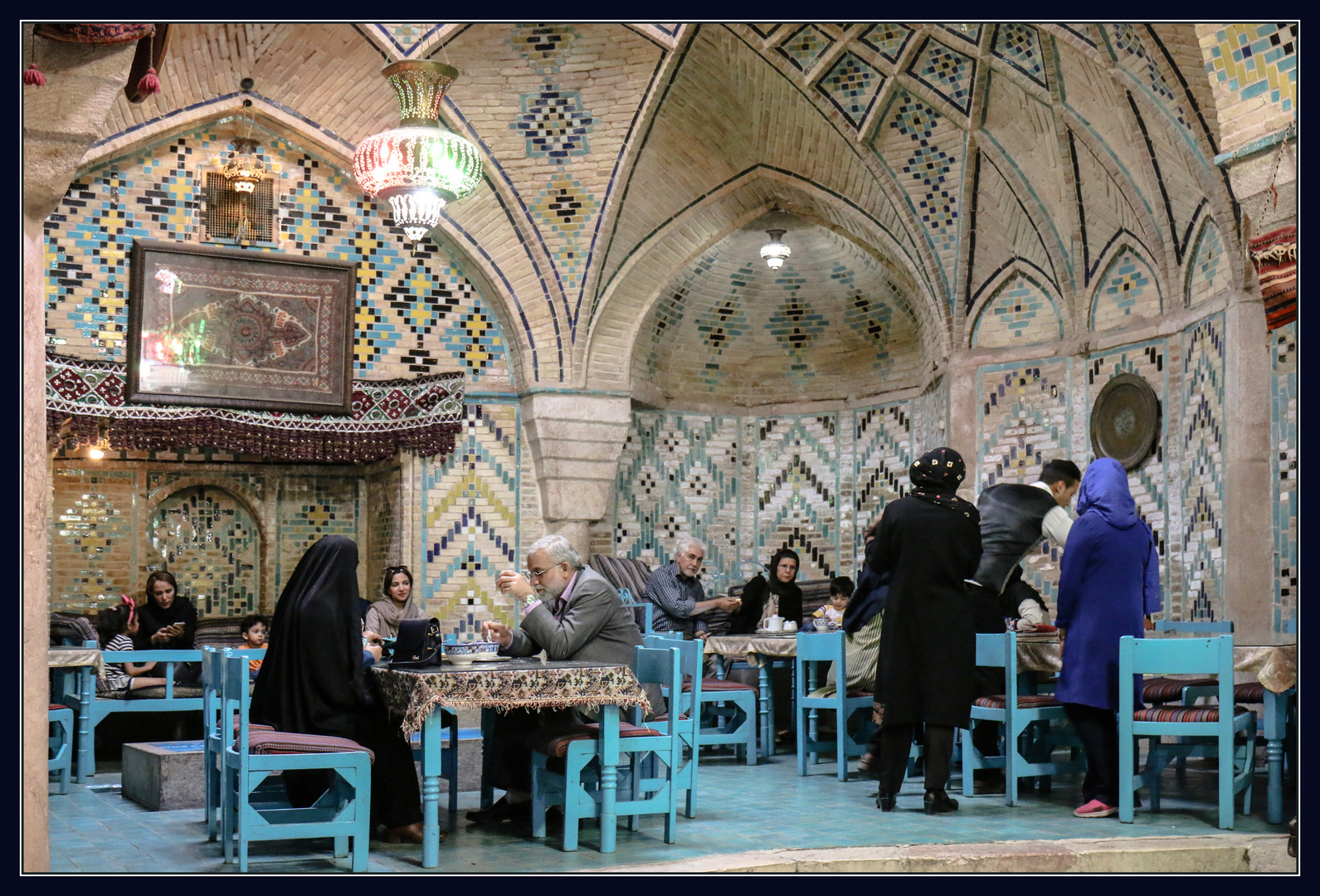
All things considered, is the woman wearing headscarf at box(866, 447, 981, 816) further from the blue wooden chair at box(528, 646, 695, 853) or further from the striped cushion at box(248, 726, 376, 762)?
the striped cushion at box(248, 726, 376, 762)

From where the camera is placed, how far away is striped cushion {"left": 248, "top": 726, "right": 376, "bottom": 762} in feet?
17.3

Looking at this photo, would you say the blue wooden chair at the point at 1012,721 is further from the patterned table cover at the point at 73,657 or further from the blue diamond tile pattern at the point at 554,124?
the blue diamond tile pattern at the point at 554,124

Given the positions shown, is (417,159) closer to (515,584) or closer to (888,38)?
(888,38)

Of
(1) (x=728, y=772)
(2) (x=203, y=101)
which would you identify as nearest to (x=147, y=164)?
(2) (x=203, y=101)

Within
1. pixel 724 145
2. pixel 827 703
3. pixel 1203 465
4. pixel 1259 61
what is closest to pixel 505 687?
pixel 827 703

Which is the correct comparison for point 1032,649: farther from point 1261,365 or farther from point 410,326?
point 410,326

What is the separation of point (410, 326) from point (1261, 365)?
636 cm

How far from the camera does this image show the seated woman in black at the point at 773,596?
10484 mm

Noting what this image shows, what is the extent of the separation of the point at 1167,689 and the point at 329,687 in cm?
393

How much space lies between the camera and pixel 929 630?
6.27m

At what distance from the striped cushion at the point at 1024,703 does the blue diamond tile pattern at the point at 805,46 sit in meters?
5.62

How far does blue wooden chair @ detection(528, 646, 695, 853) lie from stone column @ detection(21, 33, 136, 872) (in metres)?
1.90

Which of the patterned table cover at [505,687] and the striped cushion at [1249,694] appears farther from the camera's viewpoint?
the striped cushion at [1249,694]

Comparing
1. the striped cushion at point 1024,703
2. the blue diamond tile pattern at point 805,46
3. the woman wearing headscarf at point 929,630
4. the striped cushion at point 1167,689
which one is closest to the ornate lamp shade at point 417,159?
the blue diamond tile pattern at point 805,46
